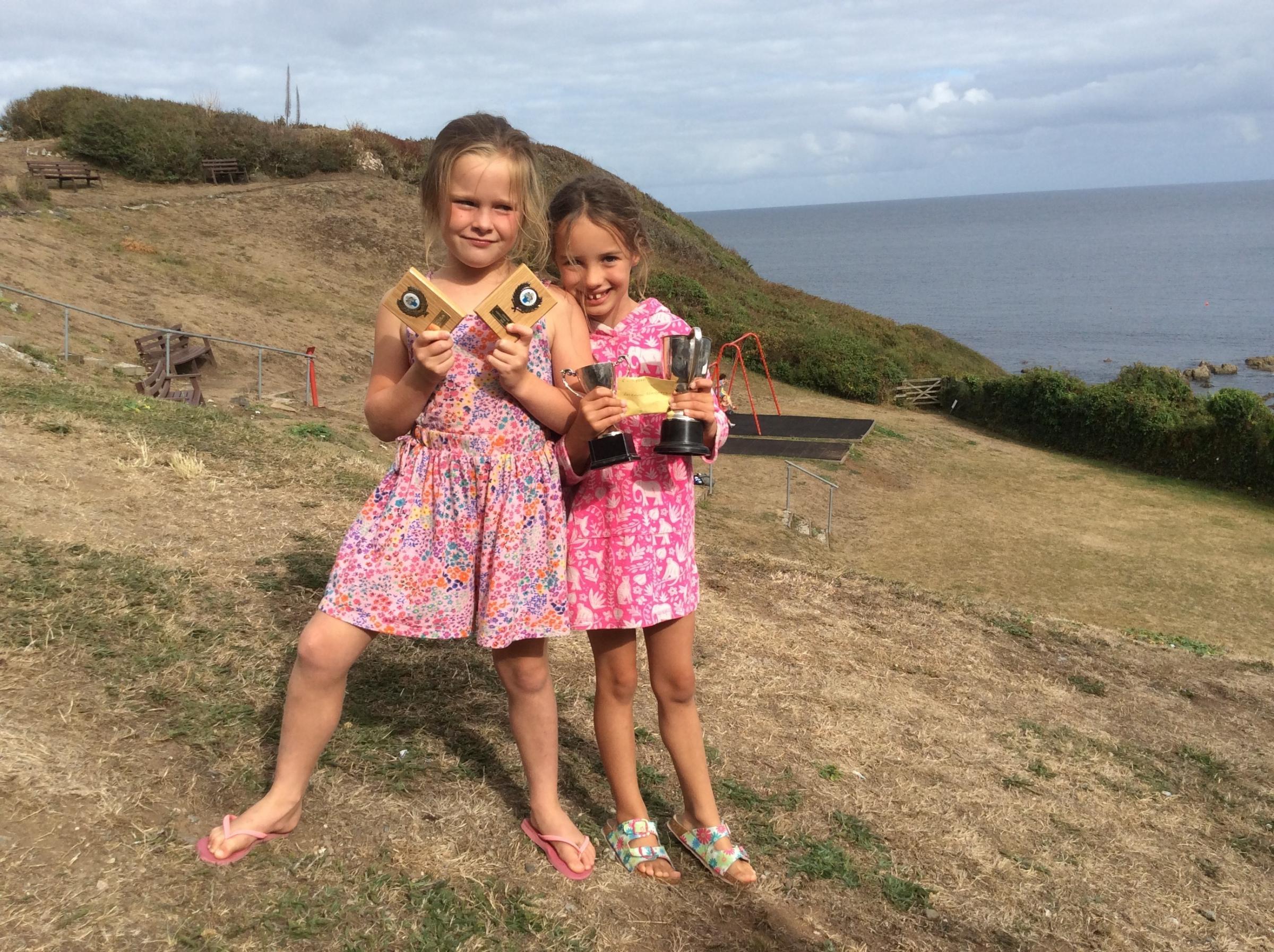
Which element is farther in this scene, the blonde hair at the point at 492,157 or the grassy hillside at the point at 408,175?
the grassy hillside at the point at 408,175

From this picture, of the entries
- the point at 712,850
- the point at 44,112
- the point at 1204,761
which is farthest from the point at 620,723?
the point at 44,112

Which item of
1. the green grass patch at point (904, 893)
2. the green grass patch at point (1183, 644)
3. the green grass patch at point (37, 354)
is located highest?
the green grass patch at point (37, 354)

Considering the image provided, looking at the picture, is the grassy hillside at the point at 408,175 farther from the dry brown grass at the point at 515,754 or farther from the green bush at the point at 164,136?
the dry brown grass at the point at 515,754

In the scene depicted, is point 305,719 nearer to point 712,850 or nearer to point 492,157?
point 712,850

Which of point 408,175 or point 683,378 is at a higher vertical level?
point 408,175

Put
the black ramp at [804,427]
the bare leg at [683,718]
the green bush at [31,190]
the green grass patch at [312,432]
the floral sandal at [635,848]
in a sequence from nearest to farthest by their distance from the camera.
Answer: the bare leg at [683,718] → the floral sandal at [635,848] → the green grass patch at [312,432] → the black ramp at [804,427] → the green bush at [31,190]

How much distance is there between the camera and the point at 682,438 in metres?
2.51

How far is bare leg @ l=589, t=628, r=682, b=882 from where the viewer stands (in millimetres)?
2758

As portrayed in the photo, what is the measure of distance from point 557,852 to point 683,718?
53cm

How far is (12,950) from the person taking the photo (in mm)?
2117

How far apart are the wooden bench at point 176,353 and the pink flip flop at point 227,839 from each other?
1139cm

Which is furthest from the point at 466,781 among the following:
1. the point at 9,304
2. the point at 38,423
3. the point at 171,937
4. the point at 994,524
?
the point at 994,524

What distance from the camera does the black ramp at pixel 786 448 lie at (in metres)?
19.4

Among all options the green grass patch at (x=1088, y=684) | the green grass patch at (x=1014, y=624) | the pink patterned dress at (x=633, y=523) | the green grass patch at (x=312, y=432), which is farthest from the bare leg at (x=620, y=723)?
the green grass patch at (x=312, y=432)
